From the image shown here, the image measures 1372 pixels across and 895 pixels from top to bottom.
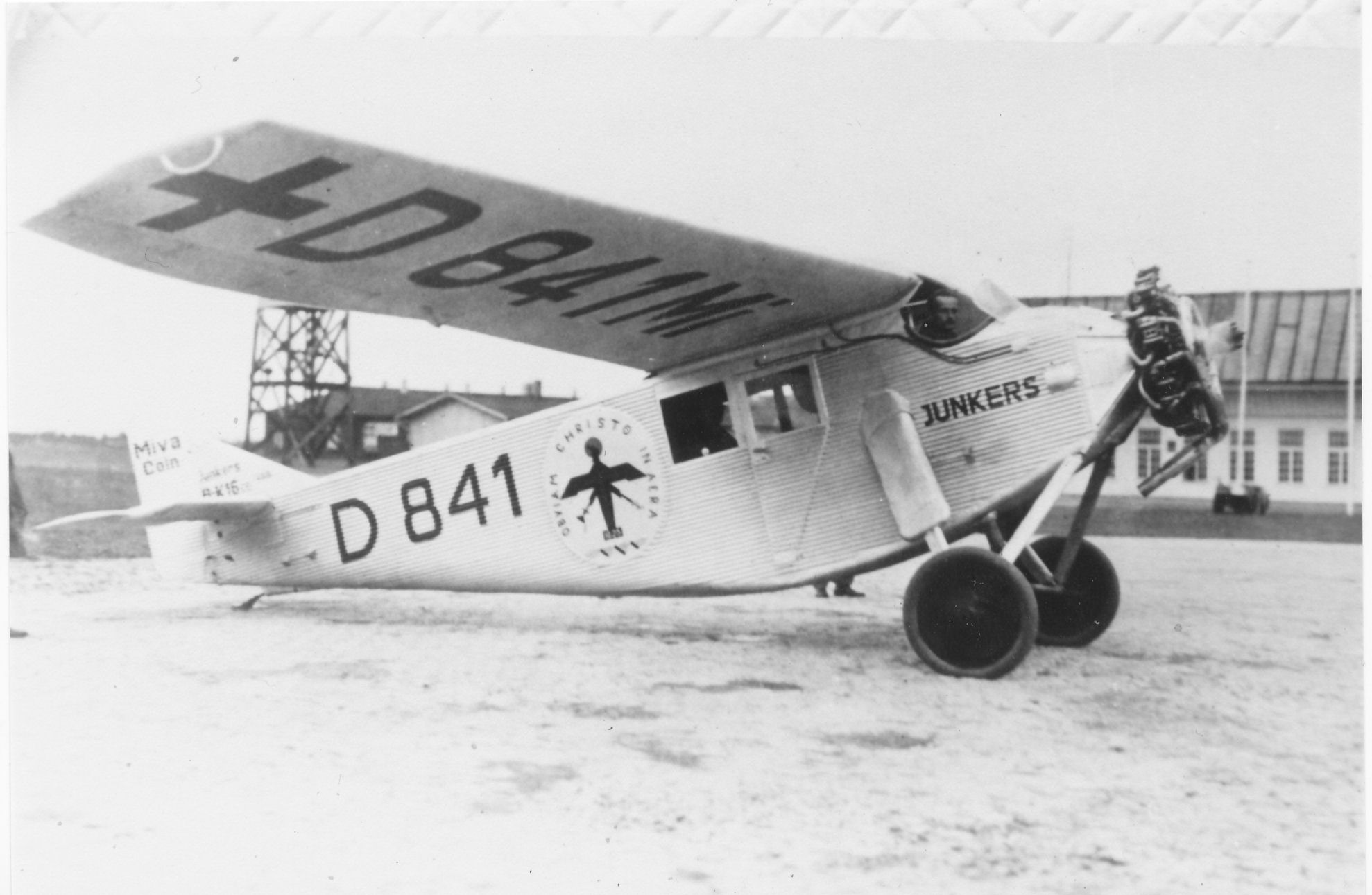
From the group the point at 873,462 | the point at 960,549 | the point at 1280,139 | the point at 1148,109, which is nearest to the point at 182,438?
the point at 873,462

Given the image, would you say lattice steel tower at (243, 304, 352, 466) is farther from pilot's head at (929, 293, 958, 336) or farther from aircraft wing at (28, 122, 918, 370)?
pilot's head at (929, 293, 958, 336)

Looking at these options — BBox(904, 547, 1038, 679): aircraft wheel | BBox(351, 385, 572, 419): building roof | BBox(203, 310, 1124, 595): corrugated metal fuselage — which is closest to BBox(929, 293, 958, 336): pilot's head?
BBox(203, 310, 1124, 595): corrugated metal fuselage

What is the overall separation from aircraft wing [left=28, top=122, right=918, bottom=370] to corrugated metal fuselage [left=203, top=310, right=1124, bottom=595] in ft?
1.20

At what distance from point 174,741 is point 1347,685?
173 inches

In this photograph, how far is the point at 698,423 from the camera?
195 inches

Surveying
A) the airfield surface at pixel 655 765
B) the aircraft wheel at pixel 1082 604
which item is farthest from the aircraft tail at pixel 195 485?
the aircraft wheel at pixel 1082 604

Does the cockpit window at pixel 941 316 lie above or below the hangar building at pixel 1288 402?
above

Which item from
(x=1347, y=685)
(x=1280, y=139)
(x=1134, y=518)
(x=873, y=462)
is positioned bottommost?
(x=1134, y=518)

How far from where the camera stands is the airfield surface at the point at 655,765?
8.96 feet

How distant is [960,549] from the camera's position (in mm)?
4199

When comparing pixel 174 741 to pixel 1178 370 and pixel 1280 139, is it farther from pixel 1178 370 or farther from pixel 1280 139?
pixel 1280 139

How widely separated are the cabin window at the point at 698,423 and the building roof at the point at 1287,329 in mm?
1628

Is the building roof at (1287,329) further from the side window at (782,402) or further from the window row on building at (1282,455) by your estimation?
the side window at (782,402)

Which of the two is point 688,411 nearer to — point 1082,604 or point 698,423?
point 698,423
